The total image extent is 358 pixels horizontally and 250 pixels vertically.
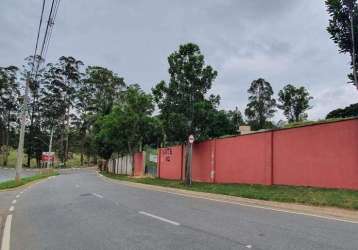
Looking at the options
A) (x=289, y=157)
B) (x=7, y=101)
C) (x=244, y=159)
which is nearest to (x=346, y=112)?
(x=244, y=159)

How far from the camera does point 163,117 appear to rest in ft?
90.6

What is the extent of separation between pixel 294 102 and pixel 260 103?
20555 millimetres

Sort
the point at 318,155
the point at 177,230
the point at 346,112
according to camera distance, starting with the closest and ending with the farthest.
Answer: the point at 177,230
the point at 318,155
the point at 346,112

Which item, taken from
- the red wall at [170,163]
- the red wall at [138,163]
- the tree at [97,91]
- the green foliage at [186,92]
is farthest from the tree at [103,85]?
the green foliage at [186,92]

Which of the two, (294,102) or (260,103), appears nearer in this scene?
(294,102)

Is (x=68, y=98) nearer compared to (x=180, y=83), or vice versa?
(x=180, y=83)

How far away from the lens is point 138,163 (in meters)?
47.1

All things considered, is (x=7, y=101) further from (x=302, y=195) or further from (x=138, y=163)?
(x=302, y=195)

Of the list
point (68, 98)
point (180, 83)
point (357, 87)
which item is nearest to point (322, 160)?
point (357, 87)

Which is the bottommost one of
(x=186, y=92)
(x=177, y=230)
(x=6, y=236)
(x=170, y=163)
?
(x=6, y=236)

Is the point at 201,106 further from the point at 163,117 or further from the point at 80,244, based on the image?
the point at 80,244

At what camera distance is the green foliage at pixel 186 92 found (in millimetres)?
26750

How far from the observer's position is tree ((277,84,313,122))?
51.3 meters

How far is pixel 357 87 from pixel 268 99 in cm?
5909
